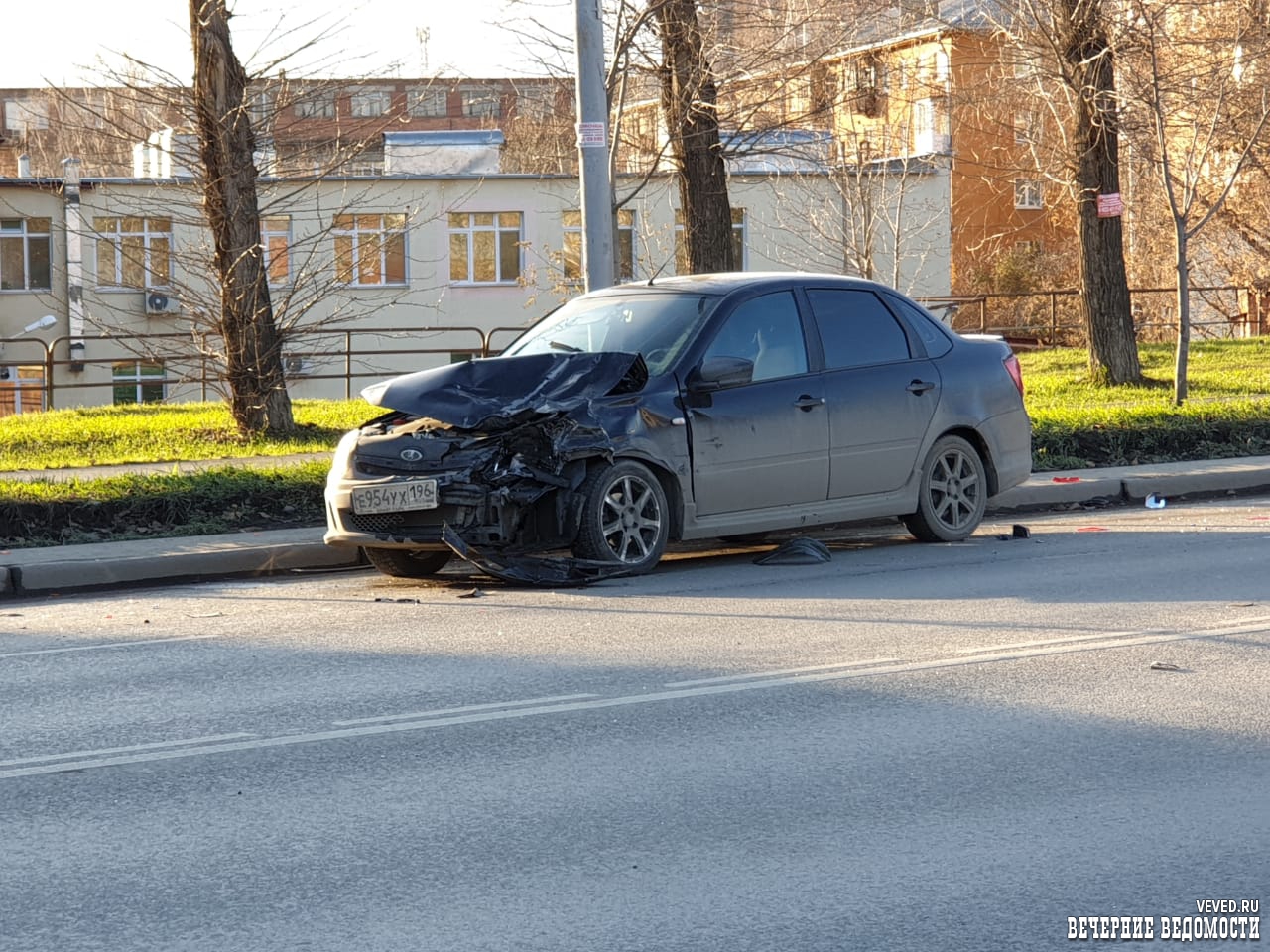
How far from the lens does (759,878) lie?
4531 millimetres

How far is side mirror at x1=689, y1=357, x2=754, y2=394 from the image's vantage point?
10.1 m

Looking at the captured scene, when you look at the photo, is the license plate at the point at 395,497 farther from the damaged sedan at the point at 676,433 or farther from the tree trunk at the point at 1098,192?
the tree trunk at the point at 1098,192

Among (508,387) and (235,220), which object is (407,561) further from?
(235,220)

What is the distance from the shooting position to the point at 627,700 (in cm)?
672

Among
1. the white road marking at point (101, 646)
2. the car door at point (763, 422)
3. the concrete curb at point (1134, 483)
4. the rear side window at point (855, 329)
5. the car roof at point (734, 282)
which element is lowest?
the white road marking at point (101, 646)

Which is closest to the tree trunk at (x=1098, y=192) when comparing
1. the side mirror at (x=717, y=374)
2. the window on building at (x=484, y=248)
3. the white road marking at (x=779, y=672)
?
the side mirror at (x=717, y=374)

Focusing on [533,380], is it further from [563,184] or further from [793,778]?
[563,184]

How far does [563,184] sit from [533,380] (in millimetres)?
37701

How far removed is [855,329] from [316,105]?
8.04 m

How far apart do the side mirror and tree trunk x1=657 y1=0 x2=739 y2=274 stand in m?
8.36

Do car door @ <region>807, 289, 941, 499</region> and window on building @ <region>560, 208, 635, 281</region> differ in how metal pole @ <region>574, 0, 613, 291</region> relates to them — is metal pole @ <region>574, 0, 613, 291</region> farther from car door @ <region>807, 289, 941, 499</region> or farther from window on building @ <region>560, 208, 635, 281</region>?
window on building @ <region>560, 208, 635, 281</region>

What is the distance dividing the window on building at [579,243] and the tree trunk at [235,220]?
969 inches

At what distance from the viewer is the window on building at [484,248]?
4975 cm

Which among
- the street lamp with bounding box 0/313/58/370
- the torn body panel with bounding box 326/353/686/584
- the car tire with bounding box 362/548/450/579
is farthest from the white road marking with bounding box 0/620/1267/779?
the street lamp with bounding box 0/313/58/370
